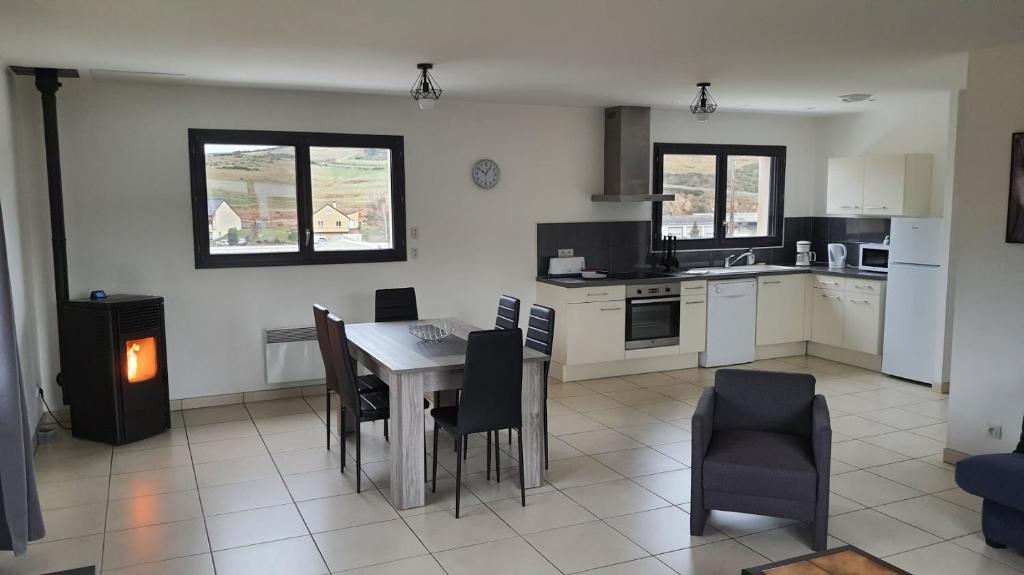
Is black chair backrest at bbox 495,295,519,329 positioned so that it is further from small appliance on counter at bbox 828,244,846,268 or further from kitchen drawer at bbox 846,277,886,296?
small appliance on counter at bbox 828,244,846,268

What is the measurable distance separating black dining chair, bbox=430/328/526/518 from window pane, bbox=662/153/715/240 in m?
4.29

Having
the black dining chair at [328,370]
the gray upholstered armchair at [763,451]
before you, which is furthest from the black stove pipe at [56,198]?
the gray upholstered armchair at [763,451]

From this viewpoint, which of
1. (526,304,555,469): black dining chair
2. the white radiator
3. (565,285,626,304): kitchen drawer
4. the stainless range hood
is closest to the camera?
(526,304,555,469): black dining chair

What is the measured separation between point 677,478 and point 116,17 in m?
3.97

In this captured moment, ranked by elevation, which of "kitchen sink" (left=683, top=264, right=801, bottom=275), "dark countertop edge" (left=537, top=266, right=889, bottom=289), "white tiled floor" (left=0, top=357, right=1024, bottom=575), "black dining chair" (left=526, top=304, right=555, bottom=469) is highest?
"kitchen sink" (left=683, top=264, right=801, bottom=275)

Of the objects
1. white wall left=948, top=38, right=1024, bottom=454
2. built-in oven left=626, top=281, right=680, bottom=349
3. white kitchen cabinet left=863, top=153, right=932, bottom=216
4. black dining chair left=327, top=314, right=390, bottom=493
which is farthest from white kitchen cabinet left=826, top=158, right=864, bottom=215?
black dining chair left=327, top=314, right=390, bottom=493

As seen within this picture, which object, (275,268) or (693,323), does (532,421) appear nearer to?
(275,268)

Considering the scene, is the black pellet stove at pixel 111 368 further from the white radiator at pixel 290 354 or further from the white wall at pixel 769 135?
the white wall at pixel 769 135

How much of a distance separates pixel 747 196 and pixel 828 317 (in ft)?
5.31

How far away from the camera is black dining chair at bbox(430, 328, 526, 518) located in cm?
398

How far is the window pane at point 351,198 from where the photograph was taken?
6406 mm

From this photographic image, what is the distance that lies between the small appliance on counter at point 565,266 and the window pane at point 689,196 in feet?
3.75

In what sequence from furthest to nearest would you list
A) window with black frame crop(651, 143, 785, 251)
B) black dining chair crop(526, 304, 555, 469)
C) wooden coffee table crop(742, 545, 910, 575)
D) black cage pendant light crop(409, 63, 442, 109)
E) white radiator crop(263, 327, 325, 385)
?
1. window with black frame crop(651, 143, 785, 251)
2. white radiator crop(263, 327, 325, 385)
3. black cage pendant light crop(409, 63, 442, 109)
4. black dining chair crop(526, 304, 555, 469)
5. wooden coffee table crop(742, 545, 910, 575)

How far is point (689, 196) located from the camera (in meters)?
8.06
